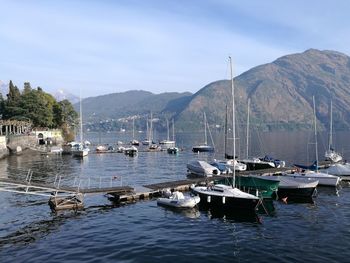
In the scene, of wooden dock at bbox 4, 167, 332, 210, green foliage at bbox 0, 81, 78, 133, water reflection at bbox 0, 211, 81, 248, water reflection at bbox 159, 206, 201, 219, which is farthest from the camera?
green foliage at bbox 0, 81, 78, 133

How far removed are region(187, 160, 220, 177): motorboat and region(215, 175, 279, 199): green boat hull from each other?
1862cm

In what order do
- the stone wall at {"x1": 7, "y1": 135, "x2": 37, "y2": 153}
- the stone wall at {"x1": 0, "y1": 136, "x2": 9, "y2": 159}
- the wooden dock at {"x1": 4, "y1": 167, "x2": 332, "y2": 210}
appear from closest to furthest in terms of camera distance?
the wooden dock at {"x1": 4, "y1": 167, "x2": 332, "y2": 210} → the stone wall at {"x1": 0, "y1": 136, "x2": 9, "y2": 159} → the stone wall at {"x1": 7, "y1": 135, "x2": 37, "y2": 153}

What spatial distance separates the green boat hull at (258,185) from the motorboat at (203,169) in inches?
733

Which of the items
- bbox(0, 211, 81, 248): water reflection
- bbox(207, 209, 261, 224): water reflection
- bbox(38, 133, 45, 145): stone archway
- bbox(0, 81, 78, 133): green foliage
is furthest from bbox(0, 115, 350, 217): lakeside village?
bbox(0, 81, 78, 133): green foliage

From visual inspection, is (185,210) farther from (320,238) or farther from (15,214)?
(15,214)

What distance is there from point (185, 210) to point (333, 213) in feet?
58.3

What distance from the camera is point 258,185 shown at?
51.2 meters

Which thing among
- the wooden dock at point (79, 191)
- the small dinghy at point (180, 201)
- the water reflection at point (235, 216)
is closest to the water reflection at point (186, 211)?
the small dinghy at point (180, 201)

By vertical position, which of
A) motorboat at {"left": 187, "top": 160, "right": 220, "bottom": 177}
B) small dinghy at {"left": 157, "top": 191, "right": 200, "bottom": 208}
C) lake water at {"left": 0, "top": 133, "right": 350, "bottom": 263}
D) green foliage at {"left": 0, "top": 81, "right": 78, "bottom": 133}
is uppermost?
green foliage at {"left": 0, "top": 81, "right": 78, "bottom": 133}

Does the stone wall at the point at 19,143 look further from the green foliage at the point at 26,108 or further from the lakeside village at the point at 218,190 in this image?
the lakeside village at the point at 218,190

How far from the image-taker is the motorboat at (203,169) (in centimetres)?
7238

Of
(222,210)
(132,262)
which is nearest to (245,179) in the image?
(222,210)

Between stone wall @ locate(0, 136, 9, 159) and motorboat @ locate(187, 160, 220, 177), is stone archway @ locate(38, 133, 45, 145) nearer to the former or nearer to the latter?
stone wall @ locate(0, 136, 9, 159)

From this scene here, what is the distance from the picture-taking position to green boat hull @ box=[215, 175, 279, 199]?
166 feet
